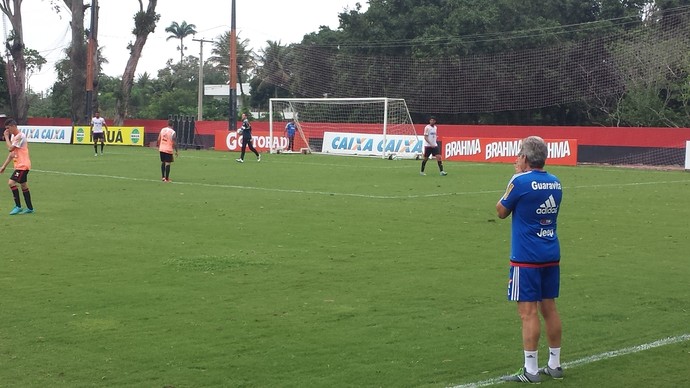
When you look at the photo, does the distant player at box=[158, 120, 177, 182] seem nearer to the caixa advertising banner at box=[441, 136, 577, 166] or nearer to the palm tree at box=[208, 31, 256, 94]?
the caixa advertising banner at box=[441, 136, 577, 166]

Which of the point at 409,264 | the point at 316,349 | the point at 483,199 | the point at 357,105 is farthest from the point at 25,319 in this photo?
the point at 357,105

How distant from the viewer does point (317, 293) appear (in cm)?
1011

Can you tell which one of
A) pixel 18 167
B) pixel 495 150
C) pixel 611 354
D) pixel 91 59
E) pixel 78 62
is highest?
pixel 78 62

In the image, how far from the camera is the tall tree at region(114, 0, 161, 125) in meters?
62.7

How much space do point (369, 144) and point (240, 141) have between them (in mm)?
8001

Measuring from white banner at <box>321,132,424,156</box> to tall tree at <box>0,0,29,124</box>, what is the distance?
3324cm

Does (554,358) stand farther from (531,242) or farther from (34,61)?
(34,61)

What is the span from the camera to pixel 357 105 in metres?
51.3

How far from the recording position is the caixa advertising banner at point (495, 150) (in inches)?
1447

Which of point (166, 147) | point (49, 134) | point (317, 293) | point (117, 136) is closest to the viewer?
point (317, 293)

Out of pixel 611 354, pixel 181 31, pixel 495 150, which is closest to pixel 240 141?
pixel 495 150

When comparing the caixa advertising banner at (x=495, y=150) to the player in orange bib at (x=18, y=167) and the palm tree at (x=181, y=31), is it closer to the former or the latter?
the player in orange bib at (x=18, y=167)

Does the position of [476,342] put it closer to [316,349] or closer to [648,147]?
[316,349]

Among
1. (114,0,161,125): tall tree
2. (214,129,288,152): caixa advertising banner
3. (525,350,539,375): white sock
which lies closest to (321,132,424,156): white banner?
(214,129,288,152): caixa advertising banner
